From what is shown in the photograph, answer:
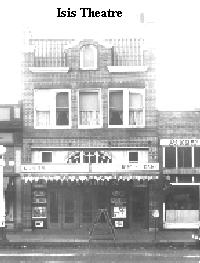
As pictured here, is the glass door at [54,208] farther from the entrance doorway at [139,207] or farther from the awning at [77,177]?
the entrance doorway at [139,207]

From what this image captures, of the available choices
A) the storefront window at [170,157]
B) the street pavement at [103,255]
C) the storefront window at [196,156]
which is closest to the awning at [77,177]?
the storefront window at [170,157]

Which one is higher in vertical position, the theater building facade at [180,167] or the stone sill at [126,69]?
the stone sill at [126,69]

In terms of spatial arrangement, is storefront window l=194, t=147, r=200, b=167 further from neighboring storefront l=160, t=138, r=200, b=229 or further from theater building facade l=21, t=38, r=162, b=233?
theater building facade l=21, t=38, r=162, b=233

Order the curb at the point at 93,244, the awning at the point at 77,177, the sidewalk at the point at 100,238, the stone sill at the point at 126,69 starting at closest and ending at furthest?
the curb at the point at 93,244, the sidewalk at the point at 100,238, the awning at the point at 77,177, the stone sill at the point at 126,69

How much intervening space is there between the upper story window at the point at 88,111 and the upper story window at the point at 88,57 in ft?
4.06

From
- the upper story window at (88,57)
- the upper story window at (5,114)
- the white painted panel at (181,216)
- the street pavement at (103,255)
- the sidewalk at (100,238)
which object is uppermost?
the upper story window at (88,57)

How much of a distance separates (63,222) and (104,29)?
9230mm

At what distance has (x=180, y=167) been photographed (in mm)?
28438

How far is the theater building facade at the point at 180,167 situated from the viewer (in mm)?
28438

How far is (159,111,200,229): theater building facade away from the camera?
28.4m

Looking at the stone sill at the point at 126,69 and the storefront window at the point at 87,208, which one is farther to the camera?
the storefront window at the point at 87,208

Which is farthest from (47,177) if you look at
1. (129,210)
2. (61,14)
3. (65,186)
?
(61,14)

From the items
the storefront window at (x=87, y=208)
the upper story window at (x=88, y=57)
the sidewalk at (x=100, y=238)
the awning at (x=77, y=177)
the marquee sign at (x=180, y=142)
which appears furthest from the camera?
the storefront window at (x=87, y=208)

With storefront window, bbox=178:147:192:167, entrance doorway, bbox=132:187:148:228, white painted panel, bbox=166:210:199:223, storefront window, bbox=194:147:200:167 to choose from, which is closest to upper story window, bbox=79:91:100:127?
entrance doorway, bbox=132:187:148:228
